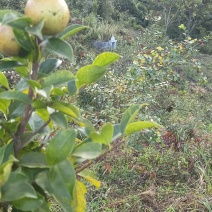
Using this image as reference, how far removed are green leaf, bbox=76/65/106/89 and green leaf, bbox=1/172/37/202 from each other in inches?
7.8

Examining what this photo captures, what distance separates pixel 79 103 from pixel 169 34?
5.88 metres

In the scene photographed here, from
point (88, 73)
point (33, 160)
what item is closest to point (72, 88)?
point (88, 73)

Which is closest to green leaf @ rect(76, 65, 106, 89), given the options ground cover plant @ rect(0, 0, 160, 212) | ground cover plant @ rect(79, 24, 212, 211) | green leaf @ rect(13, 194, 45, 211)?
ground cover plant @ rect(0, 0, 160, 212)

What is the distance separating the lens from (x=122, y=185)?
3.00 meters

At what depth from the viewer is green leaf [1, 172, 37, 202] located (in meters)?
0.66

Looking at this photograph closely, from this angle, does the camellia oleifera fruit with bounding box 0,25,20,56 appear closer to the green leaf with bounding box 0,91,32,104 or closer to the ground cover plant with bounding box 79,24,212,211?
the green leaf with bounding box 0,91,32,104

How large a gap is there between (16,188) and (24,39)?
0.76ft

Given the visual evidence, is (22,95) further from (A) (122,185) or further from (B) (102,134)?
(A) (122,185)

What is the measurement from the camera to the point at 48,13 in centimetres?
65

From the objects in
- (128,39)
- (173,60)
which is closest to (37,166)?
(173,60)

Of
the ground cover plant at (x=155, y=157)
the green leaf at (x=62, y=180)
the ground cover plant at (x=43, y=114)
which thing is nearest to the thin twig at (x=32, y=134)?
the ground cover plant at (x=43, y=114)

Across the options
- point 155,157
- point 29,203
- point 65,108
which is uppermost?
point 65,108

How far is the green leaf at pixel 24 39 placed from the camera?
676 millimetres

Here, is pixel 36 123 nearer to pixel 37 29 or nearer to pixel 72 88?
pixel 72 88
